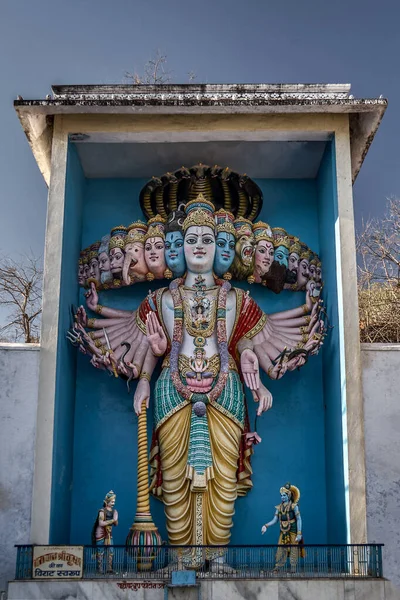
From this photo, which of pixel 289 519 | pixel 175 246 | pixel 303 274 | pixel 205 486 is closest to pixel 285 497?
pixel 289 519

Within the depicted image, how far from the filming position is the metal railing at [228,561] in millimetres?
9258

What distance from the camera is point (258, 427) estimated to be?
448 inches

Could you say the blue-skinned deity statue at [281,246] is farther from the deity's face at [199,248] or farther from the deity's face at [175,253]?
the deity's face at [175,253]

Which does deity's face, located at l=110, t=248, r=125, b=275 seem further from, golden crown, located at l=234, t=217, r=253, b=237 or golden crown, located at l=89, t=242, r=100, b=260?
golden crown, located at l=234, t=217, r=253, b=237

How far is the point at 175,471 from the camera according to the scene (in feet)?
34.0

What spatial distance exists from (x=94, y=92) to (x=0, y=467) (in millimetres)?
4522

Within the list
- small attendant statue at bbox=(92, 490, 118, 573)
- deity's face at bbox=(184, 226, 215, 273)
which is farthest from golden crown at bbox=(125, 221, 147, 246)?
small attendant statue at bbox=(92, 490, 118, 573)

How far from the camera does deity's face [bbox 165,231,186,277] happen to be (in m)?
11.2

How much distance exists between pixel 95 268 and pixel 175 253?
1090 mm

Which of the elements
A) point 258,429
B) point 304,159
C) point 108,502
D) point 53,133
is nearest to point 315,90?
point 304,159

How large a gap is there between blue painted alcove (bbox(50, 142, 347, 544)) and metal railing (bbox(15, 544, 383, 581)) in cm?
90

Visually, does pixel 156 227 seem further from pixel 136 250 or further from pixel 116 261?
pixel 116 261

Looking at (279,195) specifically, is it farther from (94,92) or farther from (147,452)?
(147,452)

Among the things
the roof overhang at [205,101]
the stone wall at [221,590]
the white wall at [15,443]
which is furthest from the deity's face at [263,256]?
the stone wall at [221,590]
